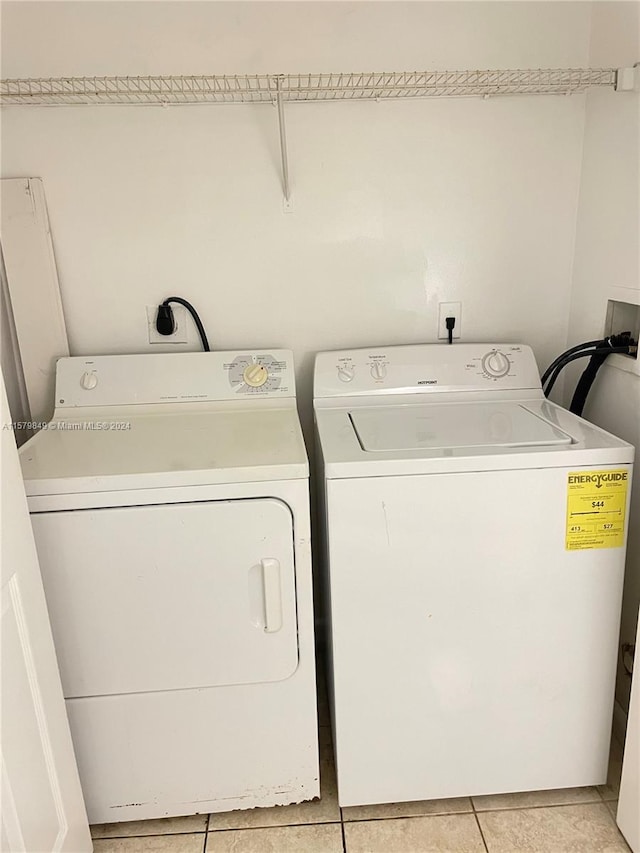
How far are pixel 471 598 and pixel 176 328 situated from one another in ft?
3.82

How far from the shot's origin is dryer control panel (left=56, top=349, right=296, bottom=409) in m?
1.85

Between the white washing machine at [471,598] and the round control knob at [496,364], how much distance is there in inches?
8.8

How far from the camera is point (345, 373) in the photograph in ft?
6.19

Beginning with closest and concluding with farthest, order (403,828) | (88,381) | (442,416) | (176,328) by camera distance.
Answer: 1. (403,828)
2. (442,416)
3. (88,381)
4. (176,328)

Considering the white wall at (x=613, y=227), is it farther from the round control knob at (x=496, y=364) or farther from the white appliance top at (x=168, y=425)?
the white appliance top at (x=168, y=425)

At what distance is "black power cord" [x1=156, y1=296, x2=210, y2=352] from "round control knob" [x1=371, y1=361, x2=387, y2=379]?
1.68 feet

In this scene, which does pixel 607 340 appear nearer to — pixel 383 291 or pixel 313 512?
pixel 383 291

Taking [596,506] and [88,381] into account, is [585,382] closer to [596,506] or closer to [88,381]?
[596,506]

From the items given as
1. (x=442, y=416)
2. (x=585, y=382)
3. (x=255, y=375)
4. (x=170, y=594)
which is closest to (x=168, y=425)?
(x=255, y=375)

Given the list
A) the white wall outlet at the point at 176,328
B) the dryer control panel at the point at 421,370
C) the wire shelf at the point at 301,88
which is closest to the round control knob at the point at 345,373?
the dryer control panel at the point at 421,370

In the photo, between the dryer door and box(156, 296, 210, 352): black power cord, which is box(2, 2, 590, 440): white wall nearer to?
box(156, 296, 210, 352): black power cord

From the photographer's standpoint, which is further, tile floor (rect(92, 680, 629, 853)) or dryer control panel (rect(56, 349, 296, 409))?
dryer control panel (rect(56, 349, 296, 409))

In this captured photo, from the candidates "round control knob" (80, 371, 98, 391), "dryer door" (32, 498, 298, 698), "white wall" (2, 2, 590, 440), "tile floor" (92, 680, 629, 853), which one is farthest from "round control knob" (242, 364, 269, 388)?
"tile floor" (92, 680, 629, 853)

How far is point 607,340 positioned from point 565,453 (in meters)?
0.51
